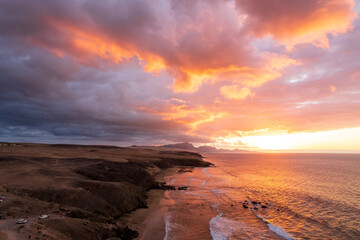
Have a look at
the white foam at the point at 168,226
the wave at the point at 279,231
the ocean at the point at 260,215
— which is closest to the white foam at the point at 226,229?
the ocean at the point at 260,215

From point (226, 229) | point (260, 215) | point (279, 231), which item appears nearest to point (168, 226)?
point (226, 229)

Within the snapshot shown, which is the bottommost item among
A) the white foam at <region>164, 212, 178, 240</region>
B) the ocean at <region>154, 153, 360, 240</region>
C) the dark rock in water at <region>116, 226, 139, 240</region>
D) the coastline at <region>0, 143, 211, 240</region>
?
the ocean at <region>154, 153, 360, 240</region>

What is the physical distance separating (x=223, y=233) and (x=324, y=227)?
1337cm

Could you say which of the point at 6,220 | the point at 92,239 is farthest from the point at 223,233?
the point at 6,220

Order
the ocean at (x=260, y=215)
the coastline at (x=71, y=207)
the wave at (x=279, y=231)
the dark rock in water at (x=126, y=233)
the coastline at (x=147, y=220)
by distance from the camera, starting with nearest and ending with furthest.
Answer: the coastline at (x=71, y=207)
the dark rock in water at (x=126, y=233)
the coastline at (x=147, y=220)
the wave at (x=279, y=231)
the ocean at (x=260, y=215)

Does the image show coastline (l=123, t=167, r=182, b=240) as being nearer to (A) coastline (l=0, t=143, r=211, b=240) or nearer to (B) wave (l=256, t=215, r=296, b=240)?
(A) coastline (l=0, t=143, r=211, b=240)

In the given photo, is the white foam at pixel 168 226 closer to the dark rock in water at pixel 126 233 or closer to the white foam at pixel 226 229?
the dark rock in water at pixel 126 233

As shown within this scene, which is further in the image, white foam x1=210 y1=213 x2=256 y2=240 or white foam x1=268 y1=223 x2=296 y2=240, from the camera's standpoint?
white foam x1=268 y1=223 x2=296 y2=240

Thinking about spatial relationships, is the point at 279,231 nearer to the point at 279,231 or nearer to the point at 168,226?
the point at 279,231

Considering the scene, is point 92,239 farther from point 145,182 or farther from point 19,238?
point 145,182

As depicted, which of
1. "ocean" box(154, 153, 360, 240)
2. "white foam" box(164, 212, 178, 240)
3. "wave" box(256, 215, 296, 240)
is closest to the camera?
"white foam" box(164, 212, 178, 240)

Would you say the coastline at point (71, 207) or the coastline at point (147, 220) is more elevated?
the coastline at point (71, 207)

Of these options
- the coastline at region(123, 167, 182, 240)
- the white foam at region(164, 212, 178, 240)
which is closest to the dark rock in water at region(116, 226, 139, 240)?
the coastline at region(123, 167, 182, 240)

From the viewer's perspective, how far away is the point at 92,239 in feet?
48.4
